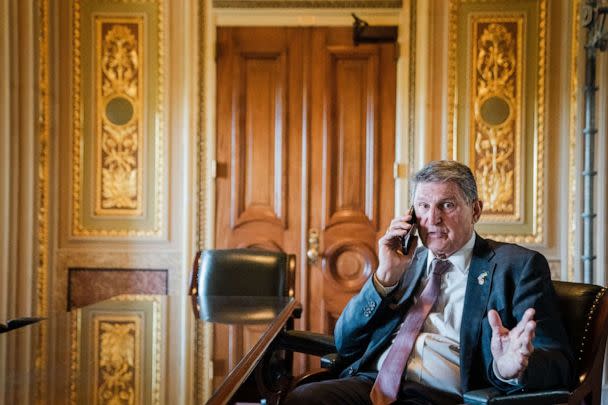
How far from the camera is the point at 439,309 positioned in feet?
6.41

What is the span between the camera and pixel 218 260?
2.89 m

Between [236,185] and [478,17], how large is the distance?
5.60 ft

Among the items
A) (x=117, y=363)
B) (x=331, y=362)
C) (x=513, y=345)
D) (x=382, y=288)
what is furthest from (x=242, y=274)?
(x=513, y=345)

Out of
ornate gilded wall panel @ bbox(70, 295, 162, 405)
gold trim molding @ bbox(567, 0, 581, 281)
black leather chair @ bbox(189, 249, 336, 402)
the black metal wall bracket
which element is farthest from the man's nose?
the black metal wall bracket

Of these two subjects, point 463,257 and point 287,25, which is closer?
point 463,257

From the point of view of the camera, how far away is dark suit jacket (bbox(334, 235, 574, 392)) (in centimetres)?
164

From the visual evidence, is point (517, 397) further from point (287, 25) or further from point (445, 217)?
point (287, 25)

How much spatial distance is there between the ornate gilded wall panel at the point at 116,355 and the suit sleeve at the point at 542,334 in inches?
34.2

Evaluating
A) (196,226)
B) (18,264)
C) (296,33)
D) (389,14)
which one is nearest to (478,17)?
(389,14)

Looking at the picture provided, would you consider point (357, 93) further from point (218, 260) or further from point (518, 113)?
point (218, 260)

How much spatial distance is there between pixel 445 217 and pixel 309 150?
2.07 meters

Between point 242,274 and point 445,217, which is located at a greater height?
point 445,217

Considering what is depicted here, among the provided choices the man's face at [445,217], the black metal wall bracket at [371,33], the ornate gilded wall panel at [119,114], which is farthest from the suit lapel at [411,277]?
the ornate gilded wall panel at [119,114]

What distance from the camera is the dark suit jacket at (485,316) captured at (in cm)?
164
